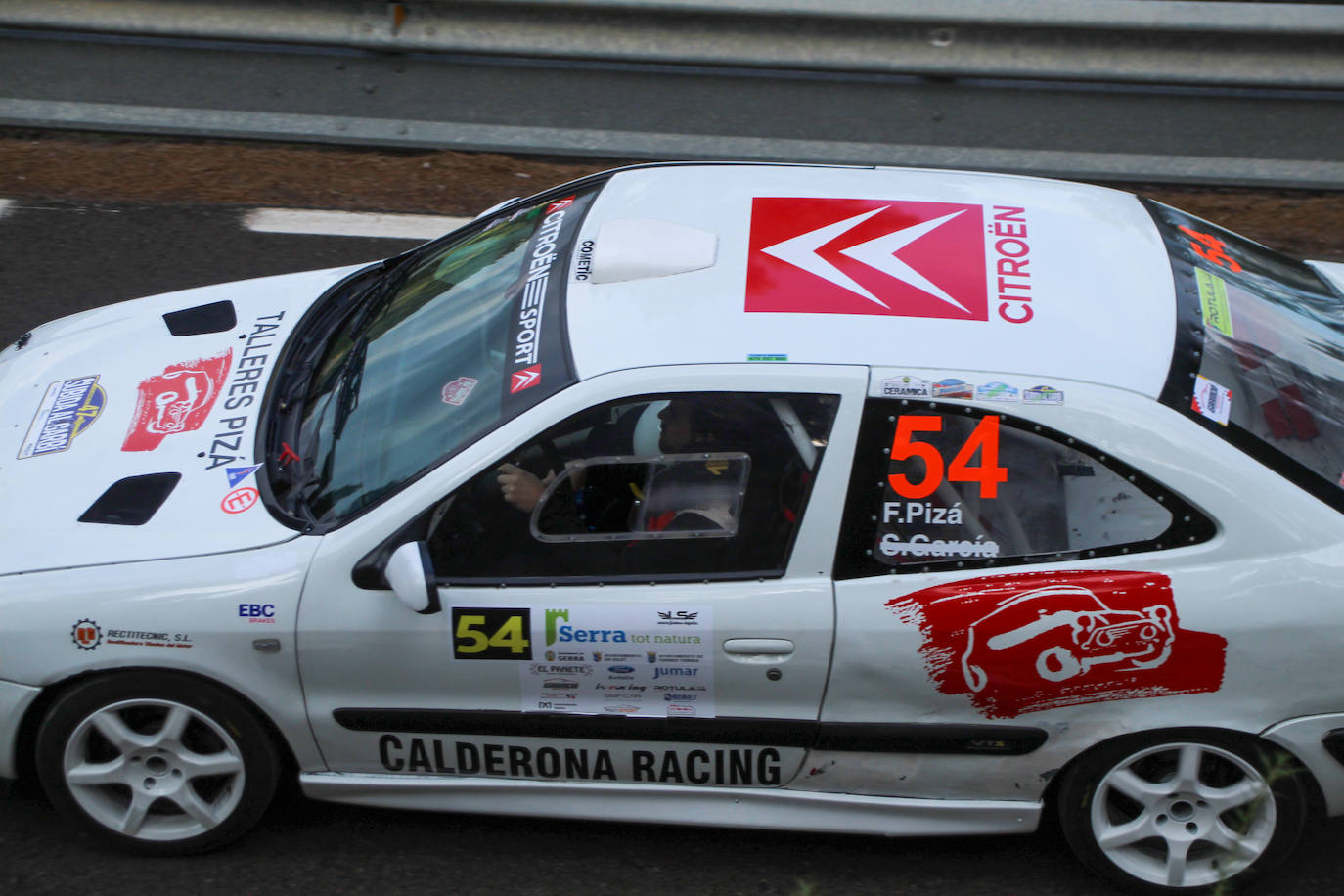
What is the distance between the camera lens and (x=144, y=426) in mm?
3615

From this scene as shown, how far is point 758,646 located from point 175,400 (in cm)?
177

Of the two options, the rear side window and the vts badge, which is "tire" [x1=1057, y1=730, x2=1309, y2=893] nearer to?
the rear side window

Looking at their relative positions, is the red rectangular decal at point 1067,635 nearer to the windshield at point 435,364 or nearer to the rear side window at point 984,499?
A: the rear side window at point 984,499

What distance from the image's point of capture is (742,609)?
3.08 meters

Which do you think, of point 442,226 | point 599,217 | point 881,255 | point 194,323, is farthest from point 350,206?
point 881,255

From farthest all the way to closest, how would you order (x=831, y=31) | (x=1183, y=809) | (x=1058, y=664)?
1. (x=831, y=31)
2. (x=1183, y=809)
3. (x=1058, y=664)

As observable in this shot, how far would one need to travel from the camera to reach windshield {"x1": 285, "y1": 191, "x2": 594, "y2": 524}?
10.5 feet

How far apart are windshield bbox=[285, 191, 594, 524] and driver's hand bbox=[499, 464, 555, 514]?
0.39 ft

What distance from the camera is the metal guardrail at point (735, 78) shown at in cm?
684

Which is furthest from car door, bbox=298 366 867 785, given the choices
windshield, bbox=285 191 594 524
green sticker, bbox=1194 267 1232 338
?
green sticker, bbox=1194 267 1232 338

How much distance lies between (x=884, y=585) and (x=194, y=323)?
90.1 inches

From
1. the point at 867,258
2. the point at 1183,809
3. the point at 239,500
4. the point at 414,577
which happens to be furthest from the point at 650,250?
the point at 1183,809

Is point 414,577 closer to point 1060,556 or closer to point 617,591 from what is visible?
point 617,591

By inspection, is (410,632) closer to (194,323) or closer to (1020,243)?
(194,323)
